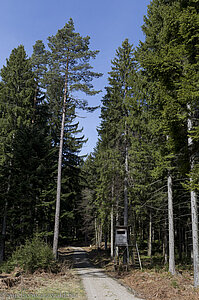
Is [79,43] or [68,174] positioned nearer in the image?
[79,43]

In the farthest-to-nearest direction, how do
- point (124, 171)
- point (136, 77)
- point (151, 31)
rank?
point (124, 171), point (136, 77), point (151, 31)

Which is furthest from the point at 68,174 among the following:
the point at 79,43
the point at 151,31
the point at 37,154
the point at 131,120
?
the point at 151,31

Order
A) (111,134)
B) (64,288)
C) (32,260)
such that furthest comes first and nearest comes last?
(111,134) → (32,260) → (64,288)

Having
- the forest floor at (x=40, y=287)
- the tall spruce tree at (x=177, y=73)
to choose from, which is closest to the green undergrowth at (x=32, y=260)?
the forest floor at (x=40, y=287)

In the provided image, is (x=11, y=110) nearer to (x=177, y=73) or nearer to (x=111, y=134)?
(x=111, y=134)

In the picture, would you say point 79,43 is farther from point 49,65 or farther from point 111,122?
point 111,122

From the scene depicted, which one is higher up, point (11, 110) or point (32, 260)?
point (11, 110)

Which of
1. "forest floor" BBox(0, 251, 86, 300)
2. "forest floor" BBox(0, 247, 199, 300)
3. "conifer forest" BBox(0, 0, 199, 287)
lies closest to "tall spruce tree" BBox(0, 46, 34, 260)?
"conifer forest" BBox(0, 0, 199, 287)

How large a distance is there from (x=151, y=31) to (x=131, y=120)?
5.67m

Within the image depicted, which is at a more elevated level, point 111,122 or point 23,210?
point 111,122

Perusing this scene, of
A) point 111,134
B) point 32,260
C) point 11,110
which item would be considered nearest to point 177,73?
point 111,134

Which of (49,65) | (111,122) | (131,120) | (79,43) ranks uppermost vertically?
(79,43)

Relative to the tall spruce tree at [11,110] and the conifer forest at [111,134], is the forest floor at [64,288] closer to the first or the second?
the conifer forest at [111,134]

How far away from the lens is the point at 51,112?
965 inches
